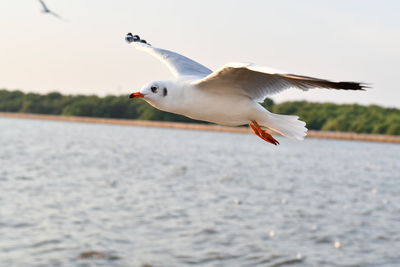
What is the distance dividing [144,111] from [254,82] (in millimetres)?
111135

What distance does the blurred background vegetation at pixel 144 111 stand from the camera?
9081 cm

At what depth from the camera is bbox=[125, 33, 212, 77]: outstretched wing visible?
7.51 m

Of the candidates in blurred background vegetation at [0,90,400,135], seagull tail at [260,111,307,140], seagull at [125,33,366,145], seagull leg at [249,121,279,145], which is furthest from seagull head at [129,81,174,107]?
blurred background vegetation at [0,90,400,135]

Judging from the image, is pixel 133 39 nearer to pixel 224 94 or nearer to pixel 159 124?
pixel 224 94

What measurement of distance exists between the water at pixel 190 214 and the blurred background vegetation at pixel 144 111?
1054 inches

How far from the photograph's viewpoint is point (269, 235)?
24.7 metres

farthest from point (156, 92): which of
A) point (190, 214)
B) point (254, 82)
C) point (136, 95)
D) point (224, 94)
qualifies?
point (190, 214)

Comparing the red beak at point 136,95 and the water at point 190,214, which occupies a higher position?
the red beak at point 136,95

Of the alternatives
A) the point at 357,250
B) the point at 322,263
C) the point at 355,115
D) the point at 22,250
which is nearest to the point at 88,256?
the point at 22,250

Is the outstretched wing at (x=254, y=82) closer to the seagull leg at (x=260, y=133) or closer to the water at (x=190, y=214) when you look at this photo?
the seagull leg at (x=260, y=133)

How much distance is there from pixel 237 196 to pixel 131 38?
25.8m

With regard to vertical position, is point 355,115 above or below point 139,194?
above

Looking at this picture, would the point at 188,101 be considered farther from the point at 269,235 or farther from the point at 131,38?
the point at 269,235

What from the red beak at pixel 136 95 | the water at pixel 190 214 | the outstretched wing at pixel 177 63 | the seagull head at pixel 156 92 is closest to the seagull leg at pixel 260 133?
the outstretched wing at pixel 177 63
